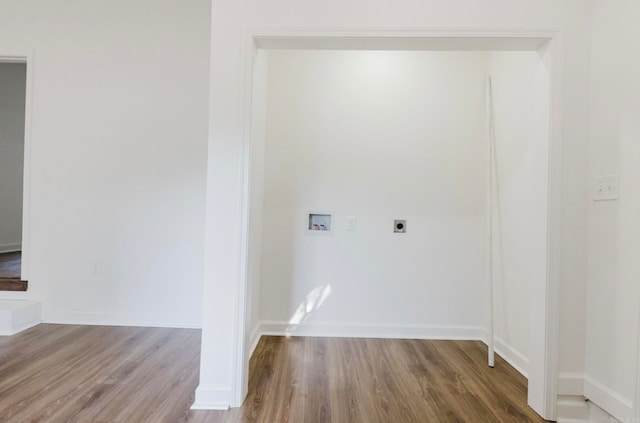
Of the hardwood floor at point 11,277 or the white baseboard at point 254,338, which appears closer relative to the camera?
the white baseboard at point 254,338

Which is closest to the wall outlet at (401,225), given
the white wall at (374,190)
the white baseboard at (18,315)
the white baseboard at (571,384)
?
the white wall at (374,190)

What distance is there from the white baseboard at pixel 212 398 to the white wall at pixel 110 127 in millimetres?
1482

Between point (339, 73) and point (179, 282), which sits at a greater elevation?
point (339, 73)

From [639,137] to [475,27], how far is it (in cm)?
95

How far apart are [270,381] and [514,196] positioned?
87.8 inches

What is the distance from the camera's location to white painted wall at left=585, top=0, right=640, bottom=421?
4.63ft

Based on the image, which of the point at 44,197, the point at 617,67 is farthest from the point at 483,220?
the point at 44,197

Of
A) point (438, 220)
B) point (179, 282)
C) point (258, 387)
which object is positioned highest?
point (438, 220)

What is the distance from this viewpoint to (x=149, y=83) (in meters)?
2.86

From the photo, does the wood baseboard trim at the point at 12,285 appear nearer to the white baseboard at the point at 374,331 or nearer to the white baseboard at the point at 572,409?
the white baseboard at the point at 374,331

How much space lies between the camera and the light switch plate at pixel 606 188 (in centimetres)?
150

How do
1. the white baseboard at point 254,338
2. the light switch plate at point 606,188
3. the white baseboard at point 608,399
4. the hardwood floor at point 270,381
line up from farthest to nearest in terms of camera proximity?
1. the white baseboard at point 254,338
2. the hardwood floor at point 270,381
3. the light switch plate at point 606,188
4. the white baseboard at point 608,399

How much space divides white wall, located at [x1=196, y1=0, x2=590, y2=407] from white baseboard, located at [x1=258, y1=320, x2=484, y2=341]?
3.33 ft

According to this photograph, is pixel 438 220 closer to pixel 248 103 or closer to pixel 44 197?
pixel 248 103
